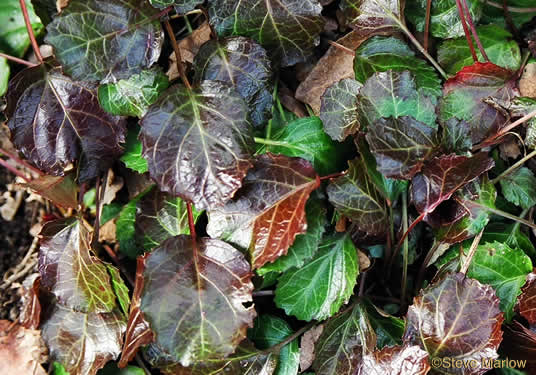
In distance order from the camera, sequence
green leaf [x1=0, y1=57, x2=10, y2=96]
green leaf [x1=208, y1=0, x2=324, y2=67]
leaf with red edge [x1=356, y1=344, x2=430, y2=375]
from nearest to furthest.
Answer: leaf with red edge [x1=356, y1=344, x2=430, y2=375] < green leaf [x1=208, y1=0, x2=324, y2=67] < green leaf [x1=0, y1=57, x2=10, y2=96]

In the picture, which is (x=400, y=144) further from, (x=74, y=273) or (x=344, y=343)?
(x=74, y=273)

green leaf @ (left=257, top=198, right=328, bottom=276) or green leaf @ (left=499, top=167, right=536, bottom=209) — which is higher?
green leaf @ (left=257, top=198, right=328, bottom=276)

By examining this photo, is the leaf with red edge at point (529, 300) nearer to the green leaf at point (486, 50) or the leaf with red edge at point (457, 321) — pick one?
the leaf with red edge at point (457, 321)

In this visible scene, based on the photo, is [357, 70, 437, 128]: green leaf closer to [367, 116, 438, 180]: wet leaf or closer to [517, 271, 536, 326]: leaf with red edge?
[367, 116, 438, 180]: wet leaf

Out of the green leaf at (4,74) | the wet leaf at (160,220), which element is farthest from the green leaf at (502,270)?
the green leaf at (4,74)

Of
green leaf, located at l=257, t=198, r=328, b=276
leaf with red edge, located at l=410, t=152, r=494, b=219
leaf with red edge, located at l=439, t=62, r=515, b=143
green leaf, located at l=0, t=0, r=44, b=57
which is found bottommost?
green leaf, located at l=257, t=198, r=328, b=276

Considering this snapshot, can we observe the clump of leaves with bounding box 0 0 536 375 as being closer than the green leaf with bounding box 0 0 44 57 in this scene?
Yes

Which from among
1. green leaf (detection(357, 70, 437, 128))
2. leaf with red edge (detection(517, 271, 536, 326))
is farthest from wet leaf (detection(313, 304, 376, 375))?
green leaf (detection(357, 70, 437, 128))

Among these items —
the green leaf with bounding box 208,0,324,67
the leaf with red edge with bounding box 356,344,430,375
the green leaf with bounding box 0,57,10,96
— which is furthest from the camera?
the green leaf with bounding box 0,57,10,96
